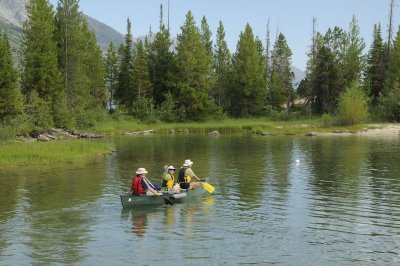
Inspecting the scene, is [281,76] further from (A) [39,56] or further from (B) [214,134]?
(A) [39,56]

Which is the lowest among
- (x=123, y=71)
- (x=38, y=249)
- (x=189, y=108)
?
(x=38, y=249)

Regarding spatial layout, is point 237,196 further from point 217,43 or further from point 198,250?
point 217,43

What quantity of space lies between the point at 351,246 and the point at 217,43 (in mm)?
91494

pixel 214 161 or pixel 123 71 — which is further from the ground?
pixel 123 71

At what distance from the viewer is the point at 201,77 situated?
95.1 m

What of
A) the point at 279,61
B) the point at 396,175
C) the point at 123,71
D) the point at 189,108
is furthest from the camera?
the point at 279,61

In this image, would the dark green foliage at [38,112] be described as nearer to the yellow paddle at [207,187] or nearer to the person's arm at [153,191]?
the yellow paddle at [207,187]

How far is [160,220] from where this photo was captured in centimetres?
2236

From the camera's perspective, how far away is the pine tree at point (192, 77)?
307 ft

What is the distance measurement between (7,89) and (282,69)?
7262 cm

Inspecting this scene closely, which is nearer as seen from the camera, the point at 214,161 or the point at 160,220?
the point at 160,220

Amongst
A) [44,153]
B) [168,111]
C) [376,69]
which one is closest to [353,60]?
[376,69]

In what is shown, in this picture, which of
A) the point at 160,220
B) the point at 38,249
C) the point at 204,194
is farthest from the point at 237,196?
the point at 38,249

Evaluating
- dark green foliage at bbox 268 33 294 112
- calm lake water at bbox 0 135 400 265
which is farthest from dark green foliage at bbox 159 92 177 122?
calm lake water at bbox 0 135 400 265
